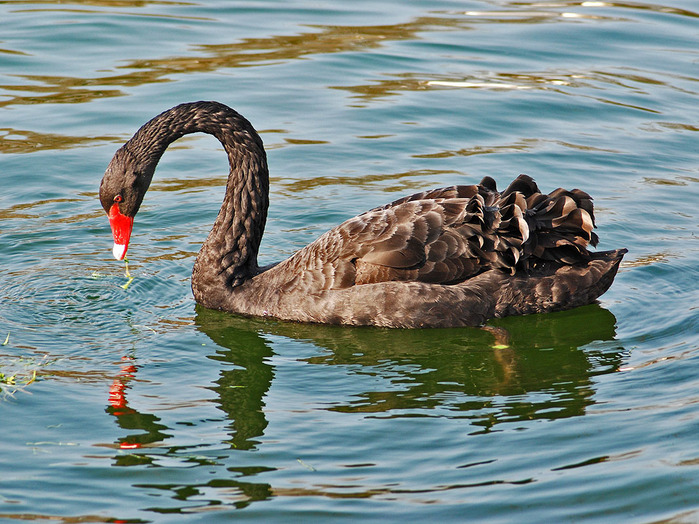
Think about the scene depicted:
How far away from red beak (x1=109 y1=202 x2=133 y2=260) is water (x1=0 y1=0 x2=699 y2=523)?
0.50 m

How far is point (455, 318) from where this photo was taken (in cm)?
878

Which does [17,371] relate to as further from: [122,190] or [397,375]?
[397,375]

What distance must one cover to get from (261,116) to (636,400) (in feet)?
27.1

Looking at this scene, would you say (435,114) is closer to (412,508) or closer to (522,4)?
(522,4)

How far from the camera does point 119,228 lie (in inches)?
361

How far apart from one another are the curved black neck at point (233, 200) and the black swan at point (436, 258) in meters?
0.32

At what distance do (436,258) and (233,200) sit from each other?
220 centimetres

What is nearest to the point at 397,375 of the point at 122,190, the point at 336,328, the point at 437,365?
the point at 437,365

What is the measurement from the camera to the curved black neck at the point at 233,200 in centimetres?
948

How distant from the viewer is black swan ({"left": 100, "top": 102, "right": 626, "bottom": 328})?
8703mm

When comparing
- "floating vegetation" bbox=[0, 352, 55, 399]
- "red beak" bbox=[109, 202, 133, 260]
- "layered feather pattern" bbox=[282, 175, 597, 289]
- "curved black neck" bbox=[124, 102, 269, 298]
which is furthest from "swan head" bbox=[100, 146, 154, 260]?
"layered feather pattern" bbox=[282, 175, 597, 289]

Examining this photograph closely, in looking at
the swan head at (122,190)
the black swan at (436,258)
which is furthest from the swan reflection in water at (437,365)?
the swan head at (122,190)

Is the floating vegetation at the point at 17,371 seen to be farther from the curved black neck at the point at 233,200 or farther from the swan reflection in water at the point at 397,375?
the curved black neck at the point at 233,200

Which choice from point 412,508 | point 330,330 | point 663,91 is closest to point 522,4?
point 663,91
